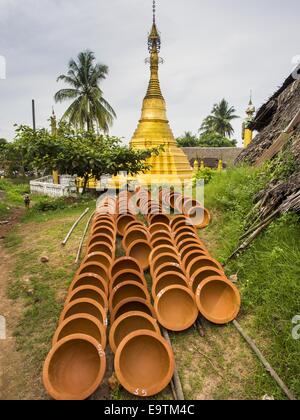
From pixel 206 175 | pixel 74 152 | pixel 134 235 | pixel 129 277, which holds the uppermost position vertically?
pixel 74 152

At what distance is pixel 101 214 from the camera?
286 inches

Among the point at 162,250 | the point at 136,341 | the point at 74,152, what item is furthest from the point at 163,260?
the point at 74,152

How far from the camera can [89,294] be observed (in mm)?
3990

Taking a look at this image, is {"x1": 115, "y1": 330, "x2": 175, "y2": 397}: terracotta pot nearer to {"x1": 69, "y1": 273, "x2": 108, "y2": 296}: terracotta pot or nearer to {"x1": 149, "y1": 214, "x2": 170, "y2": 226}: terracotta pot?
{"x1": 69, "y1": 273, "x2": 108, "y2": 296}: terracotta pot

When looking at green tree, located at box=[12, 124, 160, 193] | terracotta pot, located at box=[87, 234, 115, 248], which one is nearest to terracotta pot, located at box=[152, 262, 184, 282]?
terracotta pot, located at box=[87, 234, 115, 248]

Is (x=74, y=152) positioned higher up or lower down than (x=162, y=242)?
higher up

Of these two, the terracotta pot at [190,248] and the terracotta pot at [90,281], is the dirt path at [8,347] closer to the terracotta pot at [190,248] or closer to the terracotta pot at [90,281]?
the terracotta pot at [90,281]

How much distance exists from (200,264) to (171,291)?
2.98ft

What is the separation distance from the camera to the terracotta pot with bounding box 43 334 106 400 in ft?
8.89

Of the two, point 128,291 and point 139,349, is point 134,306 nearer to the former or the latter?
point 128,291

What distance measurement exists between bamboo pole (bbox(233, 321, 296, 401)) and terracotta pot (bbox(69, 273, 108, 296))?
1.87 meters

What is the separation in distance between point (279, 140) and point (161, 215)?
403cm
